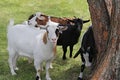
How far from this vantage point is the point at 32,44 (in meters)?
8.61

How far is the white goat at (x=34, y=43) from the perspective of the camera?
319 inches

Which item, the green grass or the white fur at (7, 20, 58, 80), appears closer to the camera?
the white fur at (7, 20, 58, 80)

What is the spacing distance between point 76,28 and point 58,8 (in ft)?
19.9

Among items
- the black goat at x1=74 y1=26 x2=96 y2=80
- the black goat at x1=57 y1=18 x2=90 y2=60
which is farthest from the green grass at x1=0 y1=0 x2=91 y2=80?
the black goat at x1=74 y1=26 x2=96 y2=80

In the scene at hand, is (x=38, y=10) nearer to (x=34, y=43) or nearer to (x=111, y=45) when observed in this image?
(x=34, y=43)

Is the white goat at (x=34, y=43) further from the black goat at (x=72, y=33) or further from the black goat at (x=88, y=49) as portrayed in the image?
the black goat at (x=72, y=33)

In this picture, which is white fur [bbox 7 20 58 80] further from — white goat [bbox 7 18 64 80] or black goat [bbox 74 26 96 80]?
black goat [bbox 74 26 96 80]

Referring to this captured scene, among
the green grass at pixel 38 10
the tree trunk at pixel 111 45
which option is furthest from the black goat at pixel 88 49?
the tree trunk at pixel 111 45

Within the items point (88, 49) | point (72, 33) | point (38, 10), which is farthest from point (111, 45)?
point (38, 10)

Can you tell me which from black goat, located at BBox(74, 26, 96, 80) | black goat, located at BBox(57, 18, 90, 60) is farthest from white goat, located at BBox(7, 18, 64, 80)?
black goat, located at BBox(57, 18, 90, 60)

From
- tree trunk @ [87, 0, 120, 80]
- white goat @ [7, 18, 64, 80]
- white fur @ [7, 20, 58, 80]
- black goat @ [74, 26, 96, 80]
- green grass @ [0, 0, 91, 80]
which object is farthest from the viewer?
green grass @ [0, 0, 91, 80]

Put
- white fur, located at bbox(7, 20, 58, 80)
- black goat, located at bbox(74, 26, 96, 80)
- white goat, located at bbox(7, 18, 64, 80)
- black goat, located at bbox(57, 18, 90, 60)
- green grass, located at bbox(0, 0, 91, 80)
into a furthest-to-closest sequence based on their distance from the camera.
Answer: black goat, located at bbox(57, 18, 90, 60) → green grass, located at bbox(0, 0, 91, 80) → black goat, located at bbox(74, 26, 96, 80) → white fur, located at bbox(7, 20, 58, 80) → white goat, located at bbox(7, 18, 64, 80)

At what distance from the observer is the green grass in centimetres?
937

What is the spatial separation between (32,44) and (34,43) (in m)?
0.06
